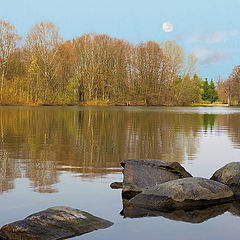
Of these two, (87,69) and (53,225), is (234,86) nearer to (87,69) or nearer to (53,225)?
(87,69)

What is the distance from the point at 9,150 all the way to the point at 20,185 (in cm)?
531

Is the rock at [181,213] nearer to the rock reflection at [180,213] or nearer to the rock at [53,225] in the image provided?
the rock reflection at [180,213]

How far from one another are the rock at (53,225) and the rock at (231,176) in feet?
10.4

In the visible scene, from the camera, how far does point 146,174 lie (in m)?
7.70

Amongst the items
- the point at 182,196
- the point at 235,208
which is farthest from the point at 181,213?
the point at 235,208

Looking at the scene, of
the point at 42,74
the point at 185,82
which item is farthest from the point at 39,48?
the point at 185,82

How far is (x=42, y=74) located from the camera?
234 ft

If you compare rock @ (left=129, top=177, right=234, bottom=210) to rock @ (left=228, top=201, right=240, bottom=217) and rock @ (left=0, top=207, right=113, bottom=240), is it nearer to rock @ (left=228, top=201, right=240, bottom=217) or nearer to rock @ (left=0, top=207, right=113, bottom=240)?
rock @ (left=228, top=201, right=240, bottom=217)

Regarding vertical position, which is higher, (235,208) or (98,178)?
(98,178)

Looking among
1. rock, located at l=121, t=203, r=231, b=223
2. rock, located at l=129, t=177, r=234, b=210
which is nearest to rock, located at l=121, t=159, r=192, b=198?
rock, located at l=129, t=177, r=234, b=210

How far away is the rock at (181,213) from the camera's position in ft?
19.6

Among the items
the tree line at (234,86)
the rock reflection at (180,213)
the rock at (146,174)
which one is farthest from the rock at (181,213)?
the tree line at (234,86)

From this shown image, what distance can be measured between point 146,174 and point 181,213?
1603mm

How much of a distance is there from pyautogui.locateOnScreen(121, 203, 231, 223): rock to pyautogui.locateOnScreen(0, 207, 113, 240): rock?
0.71m
